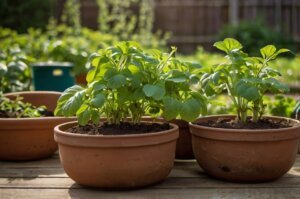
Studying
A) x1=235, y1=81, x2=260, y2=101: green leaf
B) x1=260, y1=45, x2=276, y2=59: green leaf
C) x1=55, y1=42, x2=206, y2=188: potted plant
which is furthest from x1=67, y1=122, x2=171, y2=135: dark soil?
x1=260, y1=45, x2=276, y2=59: green leaf

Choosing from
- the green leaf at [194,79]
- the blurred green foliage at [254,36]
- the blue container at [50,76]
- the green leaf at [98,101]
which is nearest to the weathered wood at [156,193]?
the green leaf at [98,101]

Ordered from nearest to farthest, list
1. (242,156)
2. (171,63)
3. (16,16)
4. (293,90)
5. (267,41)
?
(242,156), (171,63), (293,90), (16,16), (267,41)

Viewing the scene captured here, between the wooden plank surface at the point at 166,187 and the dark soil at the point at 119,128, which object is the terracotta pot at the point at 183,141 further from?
A: the dark soil at the point at 119,128

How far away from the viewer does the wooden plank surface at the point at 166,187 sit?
1.90m

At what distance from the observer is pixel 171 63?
84.1 inches

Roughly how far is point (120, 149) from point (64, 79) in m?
1.98

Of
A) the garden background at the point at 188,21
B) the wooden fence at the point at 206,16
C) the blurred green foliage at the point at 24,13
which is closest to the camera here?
the garden background at the point at 188,21

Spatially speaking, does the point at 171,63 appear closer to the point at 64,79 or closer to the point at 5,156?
the point at 5,156

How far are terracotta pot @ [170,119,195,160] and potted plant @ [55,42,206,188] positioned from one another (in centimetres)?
30

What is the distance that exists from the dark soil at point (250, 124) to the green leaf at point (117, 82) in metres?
0.48

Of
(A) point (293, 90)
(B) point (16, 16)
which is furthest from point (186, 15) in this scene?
(A) point (293, 90)

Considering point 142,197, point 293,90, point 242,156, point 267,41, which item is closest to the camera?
point 142,197

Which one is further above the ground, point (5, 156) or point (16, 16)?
point (16, 16)

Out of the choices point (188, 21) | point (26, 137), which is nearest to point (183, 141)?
point (26, 137)
